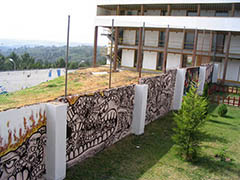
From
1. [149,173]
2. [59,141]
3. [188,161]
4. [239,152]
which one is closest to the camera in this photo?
[59,141]

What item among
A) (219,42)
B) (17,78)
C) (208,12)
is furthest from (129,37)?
(17,78)

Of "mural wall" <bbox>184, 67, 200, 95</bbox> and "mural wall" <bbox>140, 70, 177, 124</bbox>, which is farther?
"mural wall" <bbox>184, 67, 200, 95</bbox>

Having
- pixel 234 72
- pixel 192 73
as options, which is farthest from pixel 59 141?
pixel 234 72

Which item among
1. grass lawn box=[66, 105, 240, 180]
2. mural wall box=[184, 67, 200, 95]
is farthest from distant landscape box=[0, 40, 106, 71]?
mural wall box=[184, 67, 200, 95]

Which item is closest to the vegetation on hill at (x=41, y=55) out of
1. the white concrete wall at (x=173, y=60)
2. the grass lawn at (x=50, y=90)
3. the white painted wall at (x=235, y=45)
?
the grass lawn at (x=50, y=90)

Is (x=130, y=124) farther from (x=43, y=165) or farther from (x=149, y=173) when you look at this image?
(x=43, y=165)

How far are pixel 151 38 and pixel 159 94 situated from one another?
2077cm

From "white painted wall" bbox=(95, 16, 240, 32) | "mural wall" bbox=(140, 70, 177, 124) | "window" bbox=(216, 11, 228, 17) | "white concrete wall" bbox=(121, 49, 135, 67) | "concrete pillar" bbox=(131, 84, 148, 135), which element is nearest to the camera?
"concrete pillar" bbox=(131, 84, 148, 135)

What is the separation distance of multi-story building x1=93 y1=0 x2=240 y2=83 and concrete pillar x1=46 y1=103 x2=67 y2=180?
17159 millimetres

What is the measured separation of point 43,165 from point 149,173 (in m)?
3.06

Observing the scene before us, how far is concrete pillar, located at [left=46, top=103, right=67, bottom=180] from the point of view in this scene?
6238 mm

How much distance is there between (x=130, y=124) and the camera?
1059cm

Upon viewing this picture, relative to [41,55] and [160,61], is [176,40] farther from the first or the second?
A: [41,55]

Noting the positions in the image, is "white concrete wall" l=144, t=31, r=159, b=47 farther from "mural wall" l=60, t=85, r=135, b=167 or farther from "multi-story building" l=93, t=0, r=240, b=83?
"mural wall" l=60, t=85, r=135, b=167
